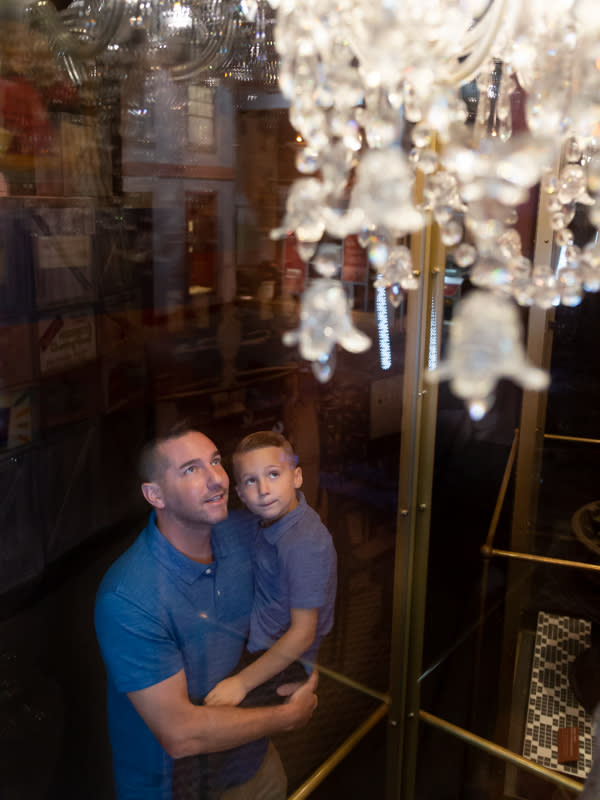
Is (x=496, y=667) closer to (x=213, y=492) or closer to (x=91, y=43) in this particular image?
(x=213, y=492)

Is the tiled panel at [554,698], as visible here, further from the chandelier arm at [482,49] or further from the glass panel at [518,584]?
the chandelier arm at [482,49]

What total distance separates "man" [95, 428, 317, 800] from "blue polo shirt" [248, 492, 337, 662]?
3cm

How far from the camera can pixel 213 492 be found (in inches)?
47.8

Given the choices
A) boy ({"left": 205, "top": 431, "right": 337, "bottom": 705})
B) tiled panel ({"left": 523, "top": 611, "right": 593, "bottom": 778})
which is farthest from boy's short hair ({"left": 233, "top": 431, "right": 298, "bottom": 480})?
tiled panel ({"left": 523, "top": 611, "right": 593, "bottom": 778})

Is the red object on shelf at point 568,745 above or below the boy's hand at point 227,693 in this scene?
below

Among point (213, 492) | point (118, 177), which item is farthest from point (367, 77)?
point (213, 492)

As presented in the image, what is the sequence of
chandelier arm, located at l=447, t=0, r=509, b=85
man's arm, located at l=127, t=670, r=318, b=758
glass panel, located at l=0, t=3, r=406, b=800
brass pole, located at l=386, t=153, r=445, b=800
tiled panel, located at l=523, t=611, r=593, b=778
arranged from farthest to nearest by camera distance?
tiled panel, located at l=523, t=611, r=593, b=778
brass pole, located at l=386, t=153, r=445, b=800
man's arm, located at l=127, t=670, r=318, b=758
glass panel, located at l=0, t=3, r=406, b=800
chandelier arm, located at l=447, t=0, r=509, b=85

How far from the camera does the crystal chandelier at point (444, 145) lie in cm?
43

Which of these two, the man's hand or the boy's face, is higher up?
the boy's face

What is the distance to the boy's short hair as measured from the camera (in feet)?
4.13

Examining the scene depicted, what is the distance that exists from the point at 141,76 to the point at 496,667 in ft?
5.30

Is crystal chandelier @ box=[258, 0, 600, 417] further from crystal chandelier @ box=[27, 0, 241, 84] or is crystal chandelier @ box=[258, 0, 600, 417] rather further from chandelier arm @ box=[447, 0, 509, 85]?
crystal chandelier @ box=[27, 0, 241, 84]

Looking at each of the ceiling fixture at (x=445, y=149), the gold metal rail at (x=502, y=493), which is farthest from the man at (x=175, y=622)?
the gold metal rail at (x=502, y=493)

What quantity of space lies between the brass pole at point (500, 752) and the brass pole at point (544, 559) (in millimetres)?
445
